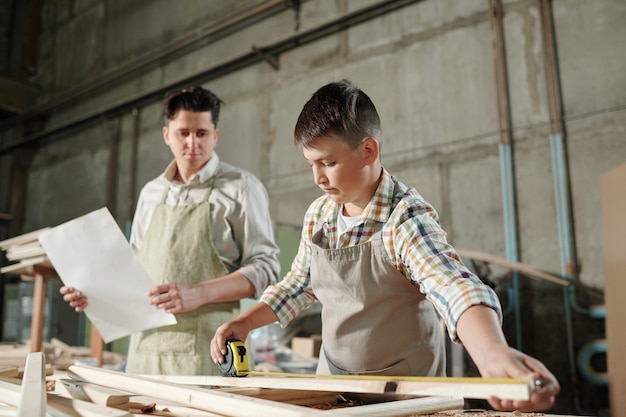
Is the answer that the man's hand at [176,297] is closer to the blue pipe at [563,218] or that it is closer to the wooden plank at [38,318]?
the wooden plank at [38,318]

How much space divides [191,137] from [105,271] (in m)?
0.52

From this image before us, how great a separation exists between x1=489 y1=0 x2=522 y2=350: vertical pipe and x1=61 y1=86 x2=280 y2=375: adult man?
2.09 meters

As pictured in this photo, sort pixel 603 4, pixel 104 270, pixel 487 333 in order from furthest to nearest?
pixel 603 4 < pixel 104 270 < pixel 487 333

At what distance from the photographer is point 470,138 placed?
3670 millimetres

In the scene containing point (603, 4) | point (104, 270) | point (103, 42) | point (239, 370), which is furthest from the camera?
point (103, 42)

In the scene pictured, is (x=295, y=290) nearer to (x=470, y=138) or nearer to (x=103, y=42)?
(x=470, y=138)


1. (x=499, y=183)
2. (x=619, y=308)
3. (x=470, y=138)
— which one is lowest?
(x=619, y=308)

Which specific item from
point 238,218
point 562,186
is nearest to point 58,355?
point 238,218

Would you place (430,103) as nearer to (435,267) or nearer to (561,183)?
(561,183)

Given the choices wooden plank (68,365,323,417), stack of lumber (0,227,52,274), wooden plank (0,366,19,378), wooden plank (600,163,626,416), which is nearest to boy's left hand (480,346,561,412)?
wooden plank (68,365,323,417)

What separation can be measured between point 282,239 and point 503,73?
1818 mm

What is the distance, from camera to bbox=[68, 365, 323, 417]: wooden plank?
0.76m

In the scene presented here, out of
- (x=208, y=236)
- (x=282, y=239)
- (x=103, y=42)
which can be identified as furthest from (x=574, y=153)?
(x=103, y=42)

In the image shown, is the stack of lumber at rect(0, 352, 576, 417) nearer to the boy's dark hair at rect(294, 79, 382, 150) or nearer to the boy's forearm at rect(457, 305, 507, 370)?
the boy's forearm at rect(457, 305, 507, 370)
